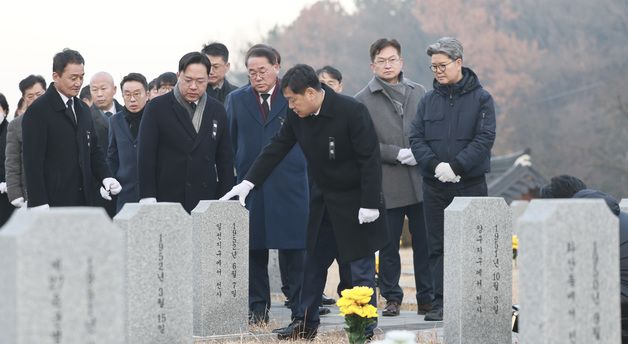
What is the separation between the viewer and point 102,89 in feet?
35.7

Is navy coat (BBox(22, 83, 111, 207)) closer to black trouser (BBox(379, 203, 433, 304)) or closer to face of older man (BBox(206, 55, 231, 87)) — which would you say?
face of older man (BBox(206, 55, 231, 87))

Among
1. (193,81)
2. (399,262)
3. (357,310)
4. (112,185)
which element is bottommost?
(357,310)

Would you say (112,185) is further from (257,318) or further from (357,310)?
(357,310)

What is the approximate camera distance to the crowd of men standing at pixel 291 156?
750cm

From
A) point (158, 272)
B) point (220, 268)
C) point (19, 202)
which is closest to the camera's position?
point (158, 272)

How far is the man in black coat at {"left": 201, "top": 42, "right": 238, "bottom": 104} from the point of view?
31.9 feet

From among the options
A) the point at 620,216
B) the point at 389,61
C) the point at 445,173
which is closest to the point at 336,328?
the point at 445,173

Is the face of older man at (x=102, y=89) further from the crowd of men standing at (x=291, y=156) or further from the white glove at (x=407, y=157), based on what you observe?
the white glove at (x=407, y=157)

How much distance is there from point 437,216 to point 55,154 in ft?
9.69

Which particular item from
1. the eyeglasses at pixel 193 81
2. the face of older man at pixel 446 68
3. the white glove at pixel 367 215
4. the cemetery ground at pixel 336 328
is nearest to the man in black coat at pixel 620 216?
the cemetery ground at pixel 336 328

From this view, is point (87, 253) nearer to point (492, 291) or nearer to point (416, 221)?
point (492, 291)

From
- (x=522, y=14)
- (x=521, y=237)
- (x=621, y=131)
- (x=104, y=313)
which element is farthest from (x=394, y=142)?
(x=522, y=14)

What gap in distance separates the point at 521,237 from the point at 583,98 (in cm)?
3897

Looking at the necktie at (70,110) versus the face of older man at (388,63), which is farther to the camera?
the face of older man at (388,63)
